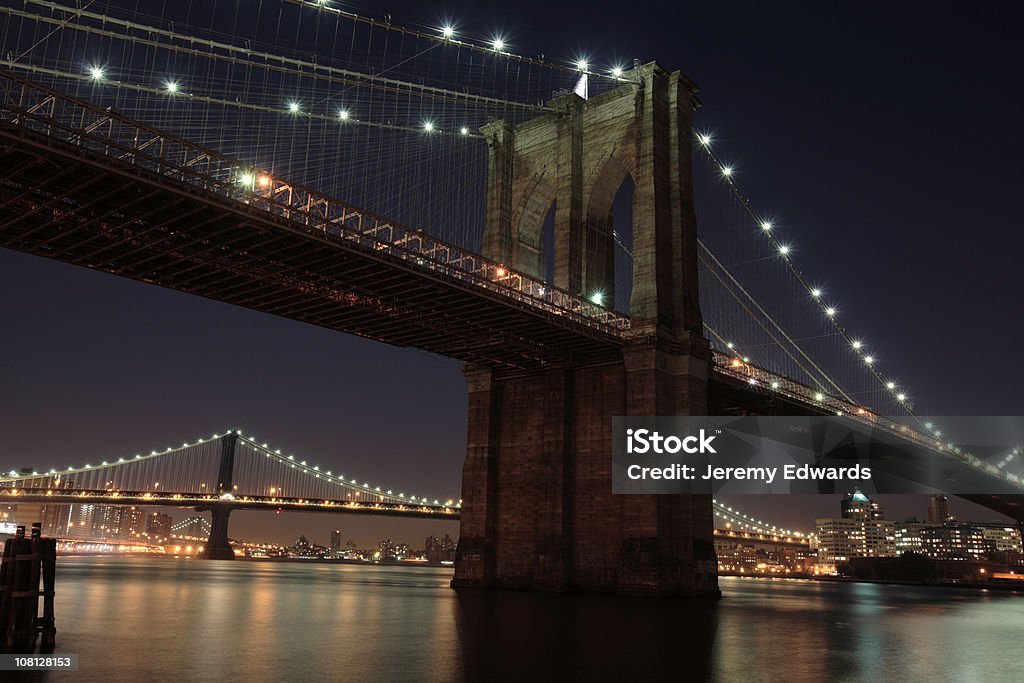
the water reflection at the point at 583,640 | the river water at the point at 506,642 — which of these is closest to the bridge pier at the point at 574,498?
the water reflection at the point at 583,640

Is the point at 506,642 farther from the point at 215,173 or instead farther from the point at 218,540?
the point at 218,540

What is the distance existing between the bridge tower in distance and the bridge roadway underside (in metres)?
2.55

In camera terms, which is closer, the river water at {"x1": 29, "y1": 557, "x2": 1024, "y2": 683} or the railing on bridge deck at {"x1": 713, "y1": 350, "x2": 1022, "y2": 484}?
the river water at {"x1": 29, "y1": 557, "x2": 1024, "y2": 683}

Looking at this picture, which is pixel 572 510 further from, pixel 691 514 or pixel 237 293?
pixel 237 293

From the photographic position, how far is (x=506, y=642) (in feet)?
58.8

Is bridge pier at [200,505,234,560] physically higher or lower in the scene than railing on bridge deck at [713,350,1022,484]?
lower

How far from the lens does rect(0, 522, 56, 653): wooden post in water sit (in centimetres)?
1560

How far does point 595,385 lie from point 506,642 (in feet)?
75.8

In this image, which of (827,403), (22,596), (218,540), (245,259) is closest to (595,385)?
(245,259)

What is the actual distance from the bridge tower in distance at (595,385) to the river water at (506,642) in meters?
6.26

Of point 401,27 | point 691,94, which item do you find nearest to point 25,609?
point 401,27

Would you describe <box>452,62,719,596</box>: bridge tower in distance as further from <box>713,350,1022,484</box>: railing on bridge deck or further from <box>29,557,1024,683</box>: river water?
<box>713,350,1022,484</box>: railing on bridge deck

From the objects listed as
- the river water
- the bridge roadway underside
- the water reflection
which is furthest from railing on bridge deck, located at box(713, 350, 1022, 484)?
the river water

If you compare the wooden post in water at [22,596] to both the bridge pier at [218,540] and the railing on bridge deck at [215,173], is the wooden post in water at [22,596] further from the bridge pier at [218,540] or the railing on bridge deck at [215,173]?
the bridge pier at [218,540]
